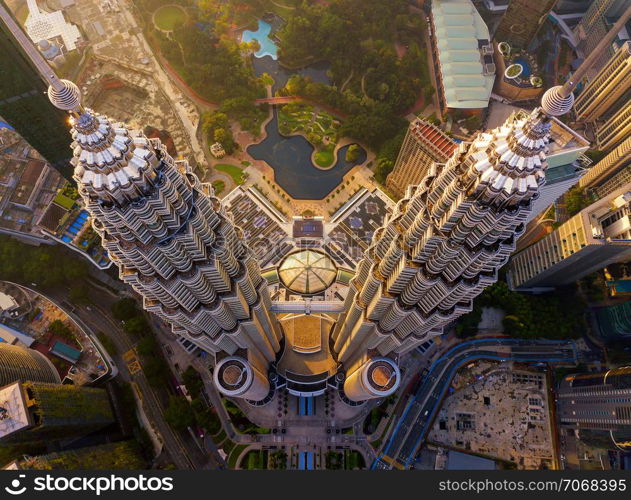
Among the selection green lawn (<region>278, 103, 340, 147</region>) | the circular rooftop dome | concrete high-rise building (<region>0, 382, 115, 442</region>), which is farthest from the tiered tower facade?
green lawn (<region>278, 103, 340, 147</region>)

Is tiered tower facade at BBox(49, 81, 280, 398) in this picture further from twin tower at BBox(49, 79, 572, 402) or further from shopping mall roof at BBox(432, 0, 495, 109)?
shopping mall roof at BBox(432, 0, 495, 109)

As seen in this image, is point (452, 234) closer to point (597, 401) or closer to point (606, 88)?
point (597, 401)

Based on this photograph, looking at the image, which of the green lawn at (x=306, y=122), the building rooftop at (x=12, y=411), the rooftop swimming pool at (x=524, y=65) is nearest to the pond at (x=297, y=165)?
the green lawn at (x=306, y=122)

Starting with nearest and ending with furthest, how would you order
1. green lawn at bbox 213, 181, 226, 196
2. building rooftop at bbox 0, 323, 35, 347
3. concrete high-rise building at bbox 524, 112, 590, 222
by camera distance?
concrete high-rise building at bbox 524, 112, 590, 222, building rooftop at bbox 0, 323, 35, 347, green lawn at bbox 213, 181, 226, 196

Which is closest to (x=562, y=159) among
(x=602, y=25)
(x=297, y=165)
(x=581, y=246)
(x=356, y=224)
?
(x=581, y=246)

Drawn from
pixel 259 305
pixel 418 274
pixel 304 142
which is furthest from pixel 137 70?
pixel 418 274

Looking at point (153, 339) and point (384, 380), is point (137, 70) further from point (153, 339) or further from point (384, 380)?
point (384, 380)
